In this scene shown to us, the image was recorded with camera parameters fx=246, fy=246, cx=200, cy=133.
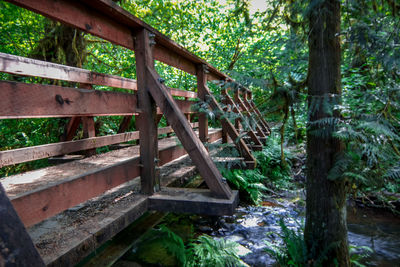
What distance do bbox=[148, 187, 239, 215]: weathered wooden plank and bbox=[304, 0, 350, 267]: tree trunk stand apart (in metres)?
1.25

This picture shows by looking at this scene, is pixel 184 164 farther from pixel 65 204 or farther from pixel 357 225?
pixel 357 225

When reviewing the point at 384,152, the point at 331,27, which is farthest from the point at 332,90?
the point at 384,152

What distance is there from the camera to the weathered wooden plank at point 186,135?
2.41m

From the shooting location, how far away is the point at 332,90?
9.67 feet

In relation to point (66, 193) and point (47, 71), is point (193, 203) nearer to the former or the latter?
point (66, 193)

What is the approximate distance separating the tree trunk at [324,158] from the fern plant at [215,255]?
40.2 inches

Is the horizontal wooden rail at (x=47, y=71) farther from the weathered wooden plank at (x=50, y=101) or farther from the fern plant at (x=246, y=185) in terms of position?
the fern plant at (x=246, y=185)

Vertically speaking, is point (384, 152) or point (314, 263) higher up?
point (384, 152)

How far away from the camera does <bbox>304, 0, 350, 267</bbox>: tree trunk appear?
9.68 feet

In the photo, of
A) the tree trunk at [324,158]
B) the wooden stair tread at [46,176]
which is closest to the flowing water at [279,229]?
the tree trunk at [324,158]

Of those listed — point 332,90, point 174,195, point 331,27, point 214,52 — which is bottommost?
point 174,195

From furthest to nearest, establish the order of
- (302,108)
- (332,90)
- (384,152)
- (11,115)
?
(302,108), (332,90), (384,152), (11,115)

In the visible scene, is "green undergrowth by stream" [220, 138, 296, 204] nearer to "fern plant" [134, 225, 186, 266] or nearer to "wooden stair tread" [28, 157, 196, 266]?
"fern plant" [134, 225, 186, 266]

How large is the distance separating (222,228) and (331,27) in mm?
3902
